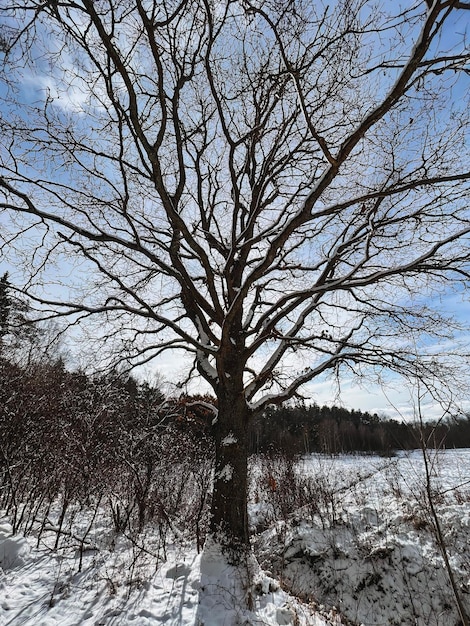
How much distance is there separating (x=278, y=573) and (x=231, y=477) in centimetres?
251

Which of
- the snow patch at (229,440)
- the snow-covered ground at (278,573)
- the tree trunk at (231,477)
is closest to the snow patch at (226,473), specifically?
Answer: the tree trunk at (231,477)

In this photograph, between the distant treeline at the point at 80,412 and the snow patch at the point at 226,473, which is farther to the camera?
the distant treeline at the point at 80,412

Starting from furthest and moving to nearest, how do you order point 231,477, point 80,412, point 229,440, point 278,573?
point 80,412 → point 278,573 → point 229,440 → point 231,477

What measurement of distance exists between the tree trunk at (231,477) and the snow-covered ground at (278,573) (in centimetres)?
30

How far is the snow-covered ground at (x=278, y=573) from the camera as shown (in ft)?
9.78

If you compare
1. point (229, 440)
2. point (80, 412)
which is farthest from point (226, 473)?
point (80, 412)

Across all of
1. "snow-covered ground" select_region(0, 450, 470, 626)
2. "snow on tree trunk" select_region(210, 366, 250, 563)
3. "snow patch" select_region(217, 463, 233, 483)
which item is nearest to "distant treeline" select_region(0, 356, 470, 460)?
"snow on tree trunk" select_region(210, 366, 250, 563)

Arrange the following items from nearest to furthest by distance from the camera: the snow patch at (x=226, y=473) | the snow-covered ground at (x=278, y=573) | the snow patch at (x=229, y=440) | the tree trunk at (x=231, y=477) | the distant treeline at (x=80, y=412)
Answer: the snow-covered ground at (x=278, y=573) → the tree trunk at (x=231, y=477) → the snow patch at (x=226, y=473) → the snow patch at (x=229, y=440) → the distant treeline at (x=80, y=412)

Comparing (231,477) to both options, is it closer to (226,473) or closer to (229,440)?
(226,473)

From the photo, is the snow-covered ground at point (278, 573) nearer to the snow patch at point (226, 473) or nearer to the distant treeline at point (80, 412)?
the snow patch at point (226, 473)

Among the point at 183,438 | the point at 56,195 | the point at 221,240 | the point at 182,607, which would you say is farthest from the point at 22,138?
the point at 183,438

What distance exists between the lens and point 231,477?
14.5ft

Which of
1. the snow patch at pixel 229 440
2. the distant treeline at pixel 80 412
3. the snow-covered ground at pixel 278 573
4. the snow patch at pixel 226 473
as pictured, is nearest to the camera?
the snow-covered ground at pixel 278 573

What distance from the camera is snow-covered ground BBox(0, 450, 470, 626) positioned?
298cm
